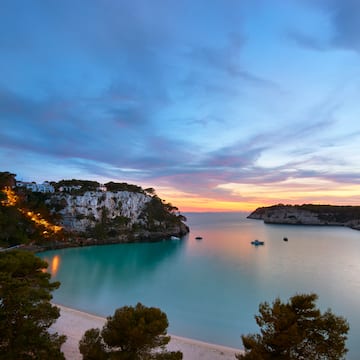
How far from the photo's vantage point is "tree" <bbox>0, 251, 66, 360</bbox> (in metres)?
6.95

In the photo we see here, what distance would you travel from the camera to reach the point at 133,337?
6.46 m

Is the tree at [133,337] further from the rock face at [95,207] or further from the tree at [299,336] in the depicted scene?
the rock face at [95,207]

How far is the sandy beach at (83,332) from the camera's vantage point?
10.8m

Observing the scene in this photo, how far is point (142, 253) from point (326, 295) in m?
26.6

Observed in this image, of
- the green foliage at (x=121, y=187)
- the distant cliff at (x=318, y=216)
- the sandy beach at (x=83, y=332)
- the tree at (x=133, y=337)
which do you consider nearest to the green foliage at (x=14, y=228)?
the green foliage at (x=121, y=187)

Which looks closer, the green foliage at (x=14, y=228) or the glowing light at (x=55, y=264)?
the glowing light at (x=55, y=264)

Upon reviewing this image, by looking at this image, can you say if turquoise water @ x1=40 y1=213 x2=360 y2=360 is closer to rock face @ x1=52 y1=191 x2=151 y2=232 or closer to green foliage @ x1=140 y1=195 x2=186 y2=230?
rock face @ x1=52 y1=191 x2=151 y2=232

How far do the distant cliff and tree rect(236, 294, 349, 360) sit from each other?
11276cm

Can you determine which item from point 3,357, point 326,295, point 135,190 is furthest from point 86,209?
point 3,357

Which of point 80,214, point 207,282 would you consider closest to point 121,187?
point 80,214

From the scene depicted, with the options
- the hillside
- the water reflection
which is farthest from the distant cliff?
the water reflection

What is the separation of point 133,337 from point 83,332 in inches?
323

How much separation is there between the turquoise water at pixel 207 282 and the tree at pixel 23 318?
887 cm

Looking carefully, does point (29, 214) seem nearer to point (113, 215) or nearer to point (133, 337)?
point (113, 215)
